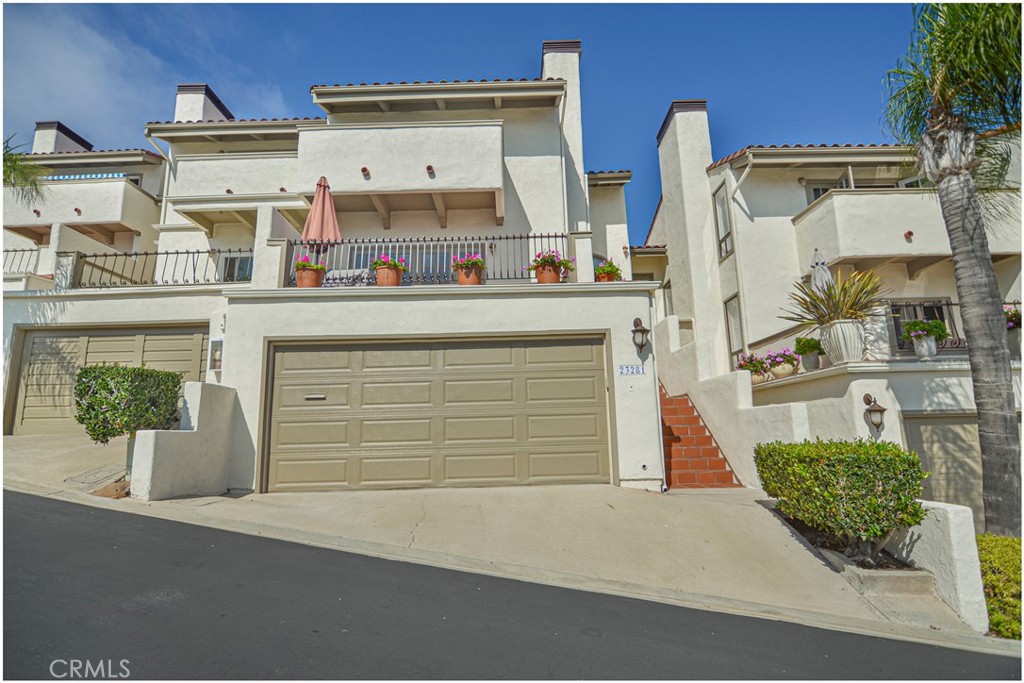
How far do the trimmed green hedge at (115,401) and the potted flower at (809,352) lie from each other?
1075 centimetres

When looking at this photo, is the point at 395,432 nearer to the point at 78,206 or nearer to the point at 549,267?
the point at 549,267

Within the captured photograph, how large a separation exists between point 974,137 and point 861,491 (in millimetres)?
4870

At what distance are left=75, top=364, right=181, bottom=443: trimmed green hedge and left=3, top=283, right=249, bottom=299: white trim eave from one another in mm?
4972

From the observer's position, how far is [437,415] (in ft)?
28.9

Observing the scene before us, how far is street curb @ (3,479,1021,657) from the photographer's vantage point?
4496mm

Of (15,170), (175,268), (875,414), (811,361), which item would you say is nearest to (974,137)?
(875,414)

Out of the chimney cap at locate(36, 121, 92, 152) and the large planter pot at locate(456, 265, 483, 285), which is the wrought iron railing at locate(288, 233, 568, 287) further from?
the chimney cap at locate(36, 121, 92, 152)

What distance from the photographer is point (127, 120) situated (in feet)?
49.0

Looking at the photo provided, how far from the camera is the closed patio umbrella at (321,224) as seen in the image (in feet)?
33.8

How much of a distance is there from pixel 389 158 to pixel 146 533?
9.35m

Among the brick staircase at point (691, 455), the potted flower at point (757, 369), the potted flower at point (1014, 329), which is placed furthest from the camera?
the potted flower at point (757, 369)

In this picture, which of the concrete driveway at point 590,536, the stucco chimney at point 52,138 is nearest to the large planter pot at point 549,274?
the concrete driveway at point 590,536

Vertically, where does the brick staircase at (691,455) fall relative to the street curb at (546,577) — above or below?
above

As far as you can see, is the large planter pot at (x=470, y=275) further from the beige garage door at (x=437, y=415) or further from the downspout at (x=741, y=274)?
the downspout at (x=741, y=274)
